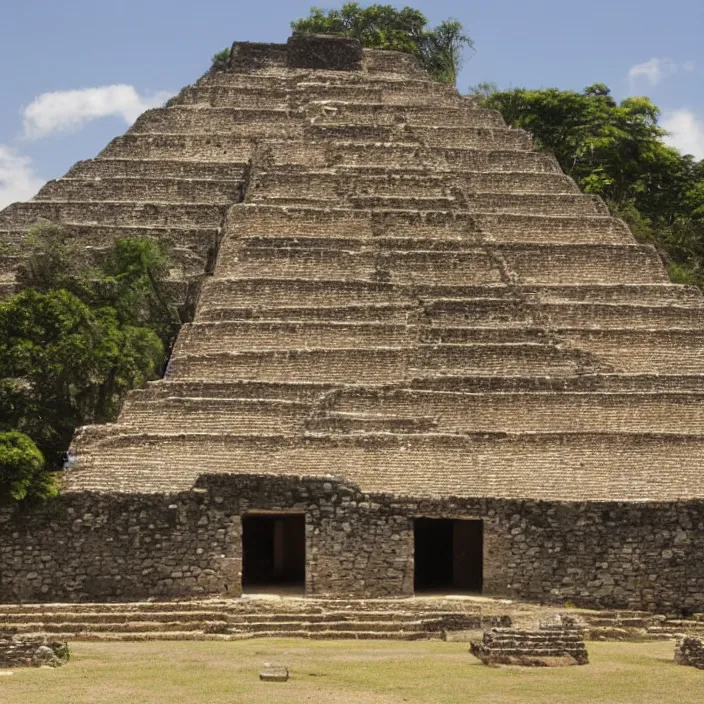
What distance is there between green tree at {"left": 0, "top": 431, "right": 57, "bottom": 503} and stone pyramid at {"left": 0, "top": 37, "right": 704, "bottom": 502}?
64 cm

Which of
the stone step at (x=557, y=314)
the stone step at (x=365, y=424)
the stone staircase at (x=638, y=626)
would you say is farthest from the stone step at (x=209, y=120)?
the stone staircase at (x=638, y=626)

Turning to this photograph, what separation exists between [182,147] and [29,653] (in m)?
27.6

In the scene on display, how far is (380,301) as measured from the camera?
3912 cm

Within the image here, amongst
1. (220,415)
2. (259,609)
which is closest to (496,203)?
(220,415)

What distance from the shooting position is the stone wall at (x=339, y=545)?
2906cm

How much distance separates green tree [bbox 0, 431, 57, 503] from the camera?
28.7 meters

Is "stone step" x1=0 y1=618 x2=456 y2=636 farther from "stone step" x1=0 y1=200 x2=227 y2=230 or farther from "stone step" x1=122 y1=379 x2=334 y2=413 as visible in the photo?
"stone step" x1=0 y1=200 x2=227 y2=230

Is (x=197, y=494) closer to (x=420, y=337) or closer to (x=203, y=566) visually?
(x=203, y=566)

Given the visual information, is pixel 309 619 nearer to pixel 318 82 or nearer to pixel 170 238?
pixel 170 238

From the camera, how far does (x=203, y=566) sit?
29203 mm

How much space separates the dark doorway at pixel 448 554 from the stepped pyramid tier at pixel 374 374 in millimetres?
55

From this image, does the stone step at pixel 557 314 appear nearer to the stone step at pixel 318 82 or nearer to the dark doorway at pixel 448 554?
the dark doorway at pixel 448 554

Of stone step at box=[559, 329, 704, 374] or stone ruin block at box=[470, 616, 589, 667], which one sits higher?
stone step at box=[559, 329, 704, 374]

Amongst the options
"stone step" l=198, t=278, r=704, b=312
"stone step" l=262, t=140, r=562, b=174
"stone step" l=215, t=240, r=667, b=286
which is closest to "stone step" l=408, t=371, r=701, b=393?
"stone step" l=198, t=278, r=704, b=312
